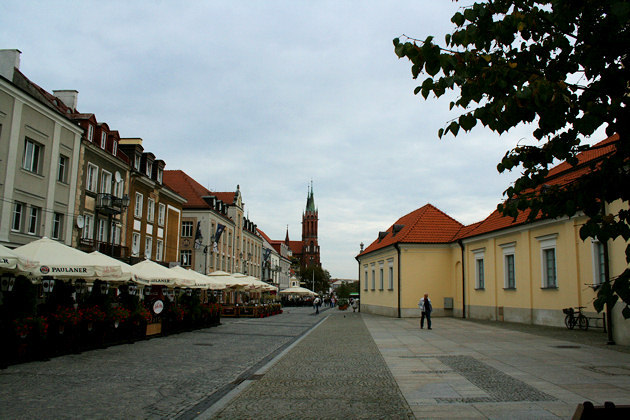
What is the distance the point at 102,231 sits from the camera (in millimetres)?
30109

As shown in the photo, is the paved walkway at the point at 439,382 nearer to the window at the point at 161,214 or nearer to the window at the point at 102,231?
the window at the point at 102,231

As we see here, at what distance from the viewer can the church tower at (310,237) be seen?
512 feet

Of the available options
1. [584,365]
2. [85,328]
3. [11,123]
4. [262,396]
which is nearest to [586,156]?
[584,365]

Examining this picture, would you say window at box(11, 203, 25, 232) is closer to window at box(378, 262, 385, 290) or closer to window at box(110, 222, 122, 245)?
window at box(110, 222, 122, 245)

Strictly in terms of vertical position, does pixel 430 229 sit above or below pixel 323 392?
above

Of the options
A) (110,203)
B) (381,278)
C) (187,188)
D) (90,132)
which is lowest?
(381,278)

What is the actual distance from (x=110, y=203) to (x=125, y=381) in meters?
21.5

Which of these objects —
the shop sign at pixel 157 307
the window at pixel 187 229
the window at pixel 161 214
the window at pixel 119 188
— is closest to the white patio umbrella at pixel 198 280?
the shop sign at pixel 157 307

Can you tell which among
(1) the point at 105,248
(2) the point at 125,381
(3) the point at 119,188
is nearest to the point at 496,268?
(2) the point at 125,381

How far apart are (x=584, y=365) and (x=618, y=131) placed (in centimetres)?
886

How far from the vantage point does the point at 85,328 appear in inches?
565

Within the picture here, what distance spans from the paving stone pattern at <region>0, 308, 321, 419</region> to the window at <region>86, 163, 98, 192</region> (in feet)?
49.8

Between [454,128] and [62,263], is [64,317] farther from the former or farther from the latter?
[454,128]

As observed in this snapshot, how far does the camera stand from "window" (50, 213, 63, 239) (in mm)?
25266
